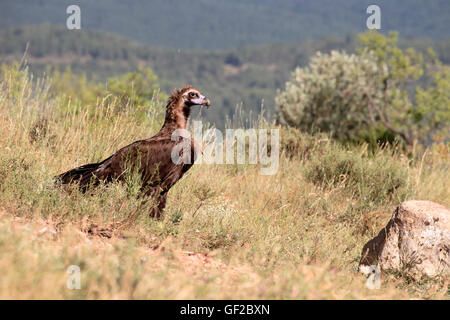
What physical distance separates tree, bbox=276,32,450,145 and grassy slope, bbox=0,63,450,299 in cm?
1899

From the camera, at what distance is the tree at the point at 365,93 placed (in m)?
31.0

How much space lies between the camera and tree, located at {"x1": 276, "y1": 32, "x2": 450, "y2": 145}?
3102 cm

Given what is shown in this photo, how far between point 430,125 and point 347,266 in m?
28.7

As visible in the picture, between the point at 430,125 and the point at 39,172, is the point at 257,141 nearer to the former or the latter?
the point at 39,172

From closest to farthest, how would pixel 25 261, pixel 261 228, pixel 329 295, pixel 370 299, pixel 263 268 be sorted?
1. pixel 25 261
2. pixel 329 295
3. pixel 370 299
4. pixel 263 268
5. pixel 261 228

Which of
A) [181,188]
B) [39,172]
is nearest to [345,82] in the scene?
[181,188]

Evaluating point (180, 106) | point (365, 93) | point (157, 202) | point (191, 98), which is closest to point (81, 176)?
point (157, 202)

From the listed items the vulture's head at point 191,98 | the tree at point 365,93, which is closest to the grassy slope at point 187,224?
the vulture's head at point 191,98

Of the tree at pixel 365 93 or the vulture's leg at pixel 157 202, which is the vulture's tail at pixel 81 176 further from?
the tree at pixel 365 93

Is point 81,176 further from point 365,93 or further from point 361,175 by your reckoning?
point 365,93

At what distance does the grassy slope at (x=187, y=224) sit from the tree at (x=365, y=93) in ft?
62.3

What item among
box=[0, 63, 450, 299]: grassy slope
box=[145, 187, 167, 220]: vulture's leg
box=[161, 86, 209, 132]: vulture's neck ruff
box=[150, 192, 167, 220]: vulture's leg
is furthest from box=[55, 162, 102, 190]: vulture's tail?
box=[161, 86, 209, 132]: vulture's neck ruff

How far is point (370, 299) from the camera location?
4.38 meters

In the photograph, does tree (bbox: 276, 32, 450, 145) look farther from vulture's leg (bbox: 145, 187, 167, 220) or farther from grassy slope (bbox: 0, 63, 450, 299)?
vulture's leg (bbox: 145, 187, 167, 220)
